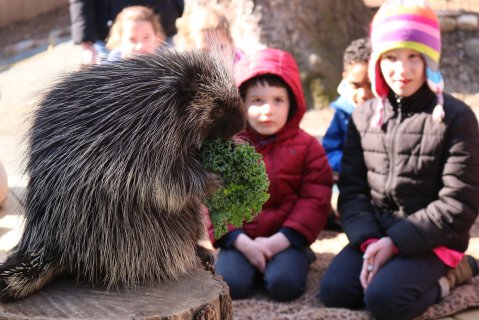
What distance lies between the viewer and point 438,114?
9.07ft

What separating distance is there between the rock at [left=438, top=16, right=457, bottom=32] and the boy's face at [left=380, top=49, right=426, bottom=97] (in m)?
5.28

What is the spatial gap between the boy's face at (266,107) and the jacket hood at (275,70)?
6cm

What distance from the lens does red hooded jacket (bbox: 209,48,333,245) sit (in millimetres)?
3113

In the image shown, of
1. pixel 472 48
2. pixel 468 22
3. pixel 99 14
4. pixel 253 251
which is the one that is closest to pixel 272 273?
pixel 253 251

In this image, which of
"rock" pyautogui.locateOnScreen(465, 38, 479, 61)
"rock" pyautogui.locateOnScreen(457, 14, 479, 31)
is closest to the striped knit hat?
"rock" pyautogui.locateOnScreen(465, 38, 479, 61)

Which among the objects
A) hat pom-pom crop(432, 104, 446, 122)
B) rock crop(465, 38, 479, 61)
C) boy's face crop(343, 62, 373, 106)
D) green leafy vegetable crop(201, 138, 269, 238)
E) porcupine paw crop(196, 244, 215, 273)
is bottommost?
porcupine paw crop(196, 244, 215, 273)

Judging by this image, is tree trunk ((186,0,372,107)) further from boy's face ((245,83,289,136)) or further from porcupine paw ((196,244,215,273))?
porcupine paw ((196,244,215,273))

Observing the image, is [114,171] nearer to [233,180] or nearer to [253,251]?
[233,180]

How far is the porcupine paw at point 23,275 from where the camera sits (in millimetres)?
1696

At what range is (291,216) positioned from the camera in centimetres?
312

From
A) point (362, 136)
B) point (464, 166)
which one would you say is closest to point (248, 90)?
point (362, 136)

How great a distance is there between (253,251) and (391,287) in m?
0.69

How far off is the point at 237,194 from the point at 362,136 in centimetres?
123

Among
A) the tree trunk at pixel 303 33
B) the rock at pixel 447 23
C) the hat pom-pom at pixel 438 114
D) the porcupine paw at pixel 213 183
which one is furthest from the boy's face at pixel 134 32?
the rock at pixel 447 23
